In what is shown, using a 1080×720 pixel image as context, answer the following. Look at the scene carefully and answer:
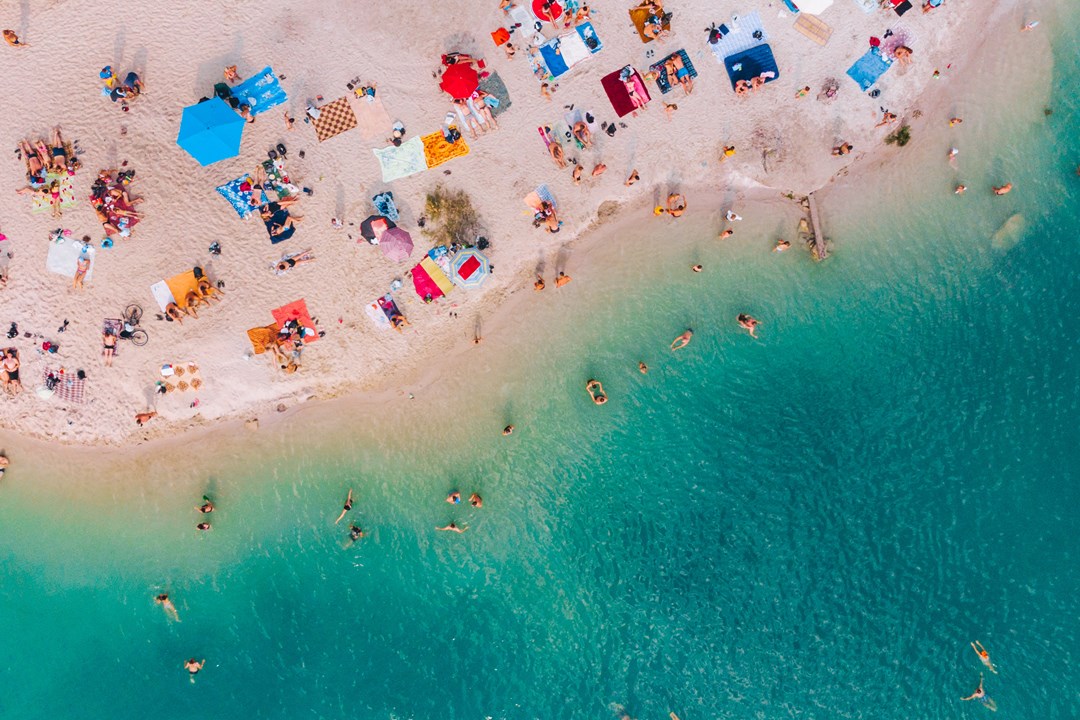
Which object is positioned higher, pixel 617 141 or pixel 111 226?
pixel 111 226

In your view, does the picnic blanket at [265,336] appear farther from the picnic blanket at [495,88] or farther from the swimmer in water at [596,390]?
the swimmer in water at [596,390]

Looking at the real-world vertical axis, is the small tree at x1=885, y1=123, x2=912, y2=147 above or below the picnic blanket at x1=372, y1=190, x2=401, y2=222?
below

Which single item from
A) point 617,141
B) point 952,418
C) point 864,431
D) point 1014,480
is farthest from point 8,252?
point 1014,480

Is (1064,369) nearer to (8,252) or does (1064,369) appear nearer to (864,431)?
(864,431)

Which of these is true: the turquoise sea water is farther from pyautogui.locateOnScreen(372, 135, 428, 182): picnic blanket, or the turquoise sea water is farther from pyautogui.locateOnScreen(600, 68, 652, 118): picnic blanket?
pyautogui.locateOnScreen(372, 135, 428, 182): picnic blanket

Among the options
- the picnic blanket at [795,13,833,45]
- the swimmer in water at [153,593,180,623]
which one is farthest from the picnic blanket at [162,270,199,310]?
the picnic blanket at [795,13,833,45]

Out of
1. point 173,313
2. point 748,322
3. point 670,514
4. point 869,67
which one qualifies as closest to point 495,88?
point 748,322
